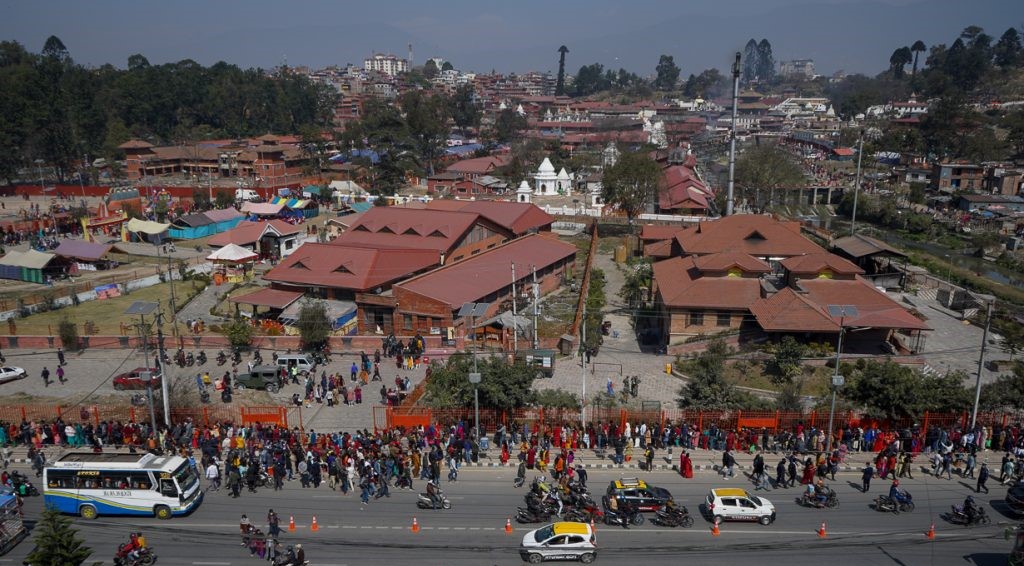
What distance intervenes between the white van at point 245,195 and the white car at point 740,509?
64.7 metres

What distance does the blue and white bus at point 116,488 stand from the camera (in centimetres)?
1897

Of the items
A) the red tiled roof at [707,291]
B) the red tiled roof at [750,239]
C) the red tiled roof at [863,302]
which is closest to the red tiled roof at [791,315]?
the red tiled roof at [863,302]

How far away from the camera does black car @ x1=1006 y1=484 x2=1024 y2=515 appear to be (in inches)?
736

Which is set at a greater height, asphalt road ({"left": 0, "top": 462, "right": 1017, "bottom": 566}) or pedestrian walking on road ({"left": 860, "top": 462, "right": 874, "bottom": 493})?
pedestrian walking on road ({"left": 860, "top": 462, "right": 874, "bottom": 493})

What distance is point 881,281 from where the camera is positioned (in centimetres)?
3941

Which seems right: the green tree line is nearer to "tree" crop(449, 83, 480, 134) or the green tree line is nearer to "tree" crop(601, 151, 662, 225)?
"tree" crop(449, 83, 480, 134)

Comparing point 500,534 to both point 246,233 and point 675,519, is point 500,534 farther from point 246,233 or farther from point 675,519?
point 246,233

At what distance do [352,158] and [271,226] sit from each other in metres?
50.0

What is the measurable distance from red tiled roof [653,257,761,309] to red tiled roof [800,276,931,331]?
2.80 m

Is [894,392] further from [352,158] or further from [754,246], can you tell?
[352,158]

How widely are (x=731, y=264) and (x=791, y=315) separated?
4.42 m

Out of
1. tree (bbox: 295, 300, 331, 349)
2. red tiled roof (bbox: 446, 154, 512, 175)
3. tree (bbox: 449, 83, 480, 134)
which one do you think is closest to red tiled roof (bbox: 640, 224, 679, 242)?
tree (bbox: 295, 300, 331, 349)

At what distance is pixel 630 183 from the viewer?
196 feet

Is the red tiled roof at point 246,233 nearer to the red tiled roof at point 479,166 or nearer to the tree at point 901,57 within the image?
the red tiled roof at point 479,166
